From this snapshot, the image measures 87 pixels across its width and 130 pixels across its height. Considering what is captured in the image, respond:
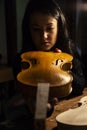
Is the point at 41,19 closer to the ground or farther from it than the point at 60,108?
farther from it

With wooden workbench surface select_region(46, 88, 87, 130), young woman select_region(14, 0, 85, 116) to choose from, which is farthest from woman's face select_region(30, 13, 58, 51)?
wooden workbench surface select_region(46, 88, 87, 130)

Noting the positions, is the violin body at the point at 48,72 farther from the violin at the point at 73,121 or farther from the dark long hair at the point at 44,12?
the dark long hair at the point at 44,12

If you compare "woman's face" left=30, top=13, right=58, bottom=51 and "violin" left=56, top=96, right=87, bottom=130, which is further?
"woman's face" left=30, top=13, right=58, bottom=51

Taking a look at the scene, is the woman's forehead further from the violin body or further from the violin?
the violin

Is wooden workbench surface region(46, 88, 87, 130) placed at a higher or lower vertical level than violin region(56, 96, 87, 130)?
lower

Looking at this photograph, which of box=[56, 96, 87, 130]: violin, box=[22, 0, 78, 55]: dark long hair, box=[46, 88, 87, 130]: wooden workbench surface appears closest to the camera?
box=[56, 96, 87, 130]: violin

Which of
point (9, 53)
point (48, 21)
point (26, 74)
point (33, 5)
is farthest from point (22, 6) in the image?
point (26, 74)

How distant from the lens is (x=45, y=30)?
2.40 ft

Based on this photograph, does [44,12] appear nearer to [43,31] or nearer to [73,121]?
[43,31]

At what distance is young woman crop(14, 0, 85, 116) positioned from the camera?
749 mm

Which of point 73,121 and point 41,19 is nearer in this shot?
point 73,121

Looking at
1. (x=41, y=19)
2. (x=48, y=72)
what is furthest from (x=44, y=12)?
(x=48, y=72)

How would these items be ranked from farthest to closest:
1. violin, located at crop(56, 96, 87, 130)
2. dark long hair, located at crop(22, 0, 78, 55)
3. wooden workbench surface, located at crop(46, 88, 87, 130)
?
dark long hair, located at crop(22, 0, 78, 55) < wooden workbench surface, located at crop(46, 88, 87, 130) < violin, located at crop(56, 96, 87, 130)

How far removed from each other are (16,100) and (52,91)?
Answer: 43 centimetres
